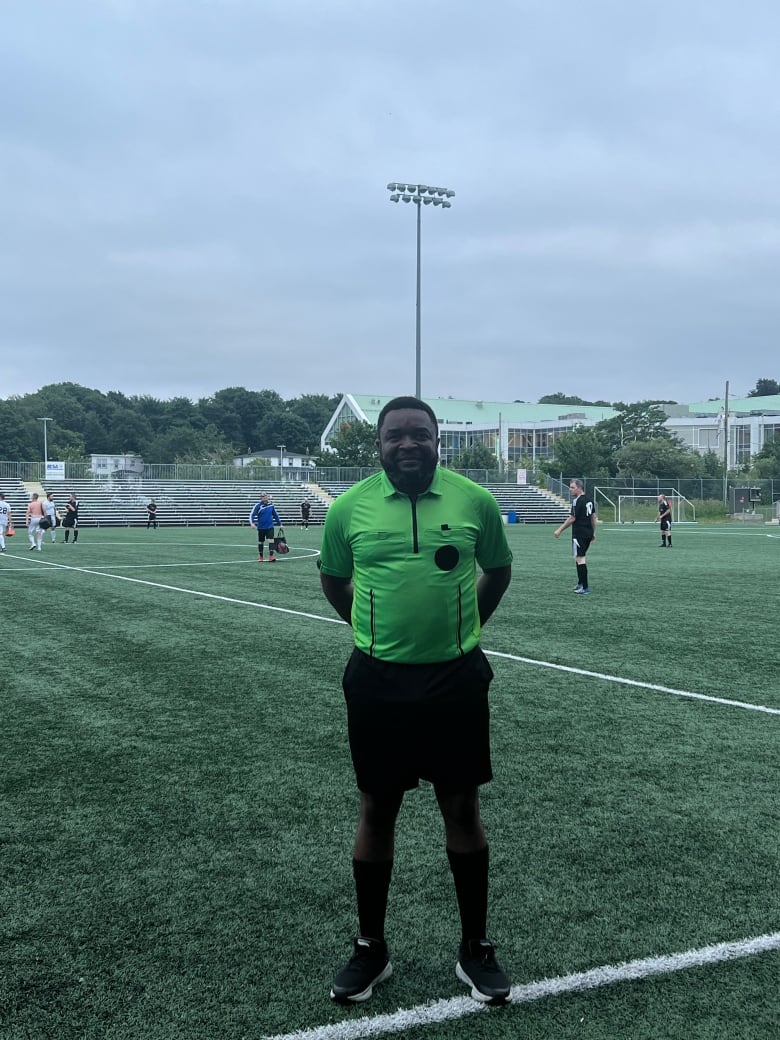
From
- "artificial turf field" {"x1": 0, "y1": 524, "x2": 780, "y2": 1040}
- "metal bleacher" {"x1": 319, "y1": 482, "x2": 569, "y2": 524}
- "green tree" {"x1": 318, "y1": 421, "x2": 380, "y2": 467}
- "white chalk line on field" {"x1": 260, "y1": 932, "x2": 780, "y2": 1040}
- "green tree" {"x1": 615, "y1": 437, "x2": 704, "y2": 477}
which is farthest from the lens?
"green tree" {"x1": 318, "y1": 421, "x2": 380, "y2": 467}

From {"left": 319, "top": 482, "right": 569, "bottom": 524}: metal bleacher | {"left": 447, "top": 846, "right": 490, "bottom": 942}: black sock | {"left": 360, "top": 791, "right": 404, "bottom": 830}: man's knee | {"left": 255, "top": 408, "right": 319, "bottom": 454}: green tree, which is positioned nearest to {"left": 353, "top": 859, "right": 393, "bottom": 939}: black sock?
{"left": 360, "top": 791, "right": 404, "bottom": 830}: man's knee

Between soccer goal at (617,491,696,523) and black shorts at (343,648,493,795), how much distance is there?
58.5 metres

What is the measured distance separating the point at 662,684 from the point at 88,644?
20.9 ft

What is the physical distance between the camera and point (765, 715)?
7.28m

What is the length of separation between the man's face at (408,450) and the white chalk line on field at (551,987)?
1.79 meters

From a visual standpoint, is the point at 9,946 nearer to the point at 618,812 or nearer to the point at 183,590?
the point at 618,812

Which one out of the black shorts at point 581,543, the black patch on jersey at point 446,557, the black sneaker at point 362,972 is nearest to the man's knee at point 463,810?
the black sneaker at point 362,972

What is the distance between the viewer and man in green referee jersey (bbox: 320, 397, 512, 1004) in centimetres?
327

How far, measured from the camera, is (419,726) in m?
3.25

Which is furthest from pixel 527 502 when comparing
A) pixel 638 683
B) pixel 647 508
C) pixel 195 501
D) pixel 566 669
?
pixel 638 683

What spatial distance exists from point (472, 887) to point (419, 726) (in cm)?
66

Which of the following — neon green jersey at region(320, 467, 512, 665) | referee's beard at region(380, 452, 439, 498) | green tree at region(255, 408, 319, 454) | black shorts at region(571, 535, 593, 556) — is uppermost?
green tree at region(255, 408, 319, 454)

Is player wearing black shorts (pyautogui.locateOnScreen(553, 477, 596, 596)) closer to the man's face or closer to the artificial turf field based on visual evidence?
the artificial turf field

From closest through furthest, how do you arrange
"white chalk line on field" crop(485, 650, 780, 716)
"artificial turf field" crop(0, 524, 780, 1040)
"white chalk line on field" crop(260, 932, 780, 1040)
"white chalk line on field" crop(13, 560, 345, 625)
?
"white chalk line on field" crop(260, 932, 780, 1040)
"artificial turf field" crop(0, 524, 780, 1040)
"white chalk line on field" crop(485, 650, 780, 716)
"white chalk line on field" crop(13, 560, 345, 625)
